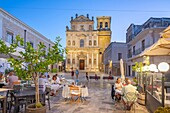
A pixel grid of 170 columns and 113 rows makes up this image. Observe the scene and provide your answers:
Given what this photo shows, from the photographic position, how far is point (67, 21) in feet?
162

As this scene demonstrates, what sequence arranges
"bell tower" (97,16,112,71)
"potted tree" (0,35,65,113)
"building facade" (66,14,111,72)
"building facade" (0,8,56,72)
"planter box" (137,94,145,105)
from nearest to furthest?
"potted tree" (0,35,65,113)
"planter box" (137,94,145,105)
"building facade" (0,8,56,72)
"building facade" (66,14,111,72)
"bell tower" (97,16,112,71)

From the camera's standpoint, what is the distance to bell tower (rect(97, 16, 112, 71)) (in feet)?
164

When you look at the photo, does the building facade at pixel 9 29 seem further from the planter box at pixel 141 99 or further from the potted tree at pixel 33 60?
the planter box at pixel 141 99

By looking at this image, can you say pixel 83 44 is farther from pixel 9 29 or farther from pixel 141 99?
pixel 141 99

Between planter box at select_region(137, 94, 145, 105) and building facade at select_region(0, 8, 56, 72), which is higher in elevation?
building facade at select_region(0, 8, 56, 72)

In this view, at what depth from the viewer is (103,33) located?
50156mm

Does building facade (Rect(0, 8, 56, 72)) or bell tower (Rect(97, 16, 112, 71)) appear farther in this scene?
bell tower (Rect(97, 16, 112, 71))

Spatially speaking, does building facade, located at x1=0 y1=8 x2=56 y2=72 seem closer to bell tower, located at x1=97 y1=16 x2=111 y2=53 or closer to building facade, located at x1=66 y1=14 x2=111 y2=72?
building facade, located at x1=66 y1=14 x2=111 y2=72

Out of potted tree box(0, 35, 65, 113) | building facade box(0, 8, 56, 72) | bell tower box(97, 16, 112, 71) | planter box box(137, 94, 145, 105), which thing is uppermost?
bell tower box(97, 16, 112, 71)

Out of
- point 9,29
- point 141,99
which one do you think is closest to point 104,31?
point 9,29

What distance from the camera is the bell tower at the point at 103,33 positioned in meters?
49.9

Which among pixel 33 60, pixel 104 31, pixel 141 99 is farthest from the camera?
pixel 104 31

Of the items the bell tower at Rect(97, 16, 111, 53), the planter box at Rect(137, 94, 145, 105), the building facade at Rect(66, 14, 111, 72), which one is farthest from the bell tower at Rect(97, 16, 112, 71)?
the planter box at Rect(137, 94, 145, 105)

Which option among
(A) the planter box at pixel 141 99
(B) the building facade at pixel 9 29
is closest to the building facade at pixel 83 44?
(B) the building facade at pixel 9 29
